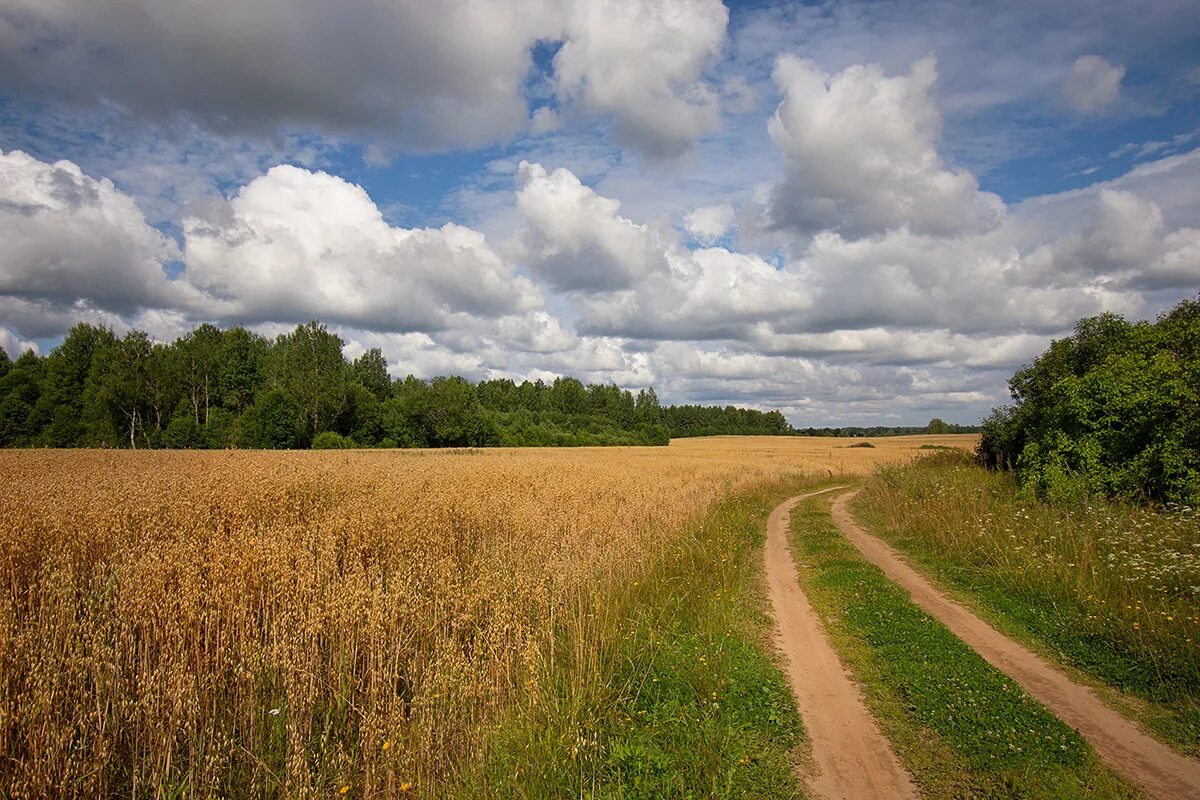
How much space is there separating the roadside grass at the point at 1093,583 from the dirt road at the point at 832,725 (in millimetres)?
3015

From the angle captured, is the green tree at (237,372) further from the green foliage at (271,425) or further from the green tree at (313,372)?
the green foliage at (271,425)

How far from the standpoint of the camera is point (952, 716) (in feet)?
20.6

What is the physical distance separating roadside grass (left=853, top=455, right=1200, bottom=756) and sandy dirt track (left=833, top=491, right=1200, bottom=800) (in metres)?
0.28

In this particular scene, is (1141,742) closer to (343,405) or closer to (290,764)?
(290,764)

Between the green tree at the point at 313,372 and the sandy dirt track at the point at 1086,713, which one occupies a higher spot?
the green tree at the point at 313,372

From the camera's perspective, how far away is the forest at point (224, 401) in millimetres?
67562

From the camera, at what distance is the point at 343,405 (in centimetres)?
7438

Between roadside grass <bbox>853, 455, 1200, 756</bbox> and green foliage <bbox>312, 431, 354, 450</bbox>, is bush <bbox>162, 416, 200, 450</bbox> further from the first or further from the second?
roadside grass <bbox>853, 455, 1200, 756</bbox>

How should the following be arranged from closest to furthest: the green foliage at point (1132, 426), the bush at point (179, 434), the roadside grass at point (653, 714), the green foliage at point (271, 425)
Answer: the roadside grass at point (653, 714), the green foliage at point (1132, 426), the bush at point (179, 434), the green foliage at point (271, 425)

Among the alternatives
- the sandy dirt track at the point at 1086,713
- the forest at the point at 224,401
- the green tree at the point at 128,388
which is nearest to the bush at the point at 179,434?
the forest at the point at 224,401

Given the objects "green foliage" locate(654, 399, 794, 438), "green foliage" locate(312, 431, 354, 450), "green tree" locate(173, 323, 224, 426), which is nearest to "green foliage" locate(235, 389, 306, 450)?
"green foliage" locate(312, 431, 354, 450)

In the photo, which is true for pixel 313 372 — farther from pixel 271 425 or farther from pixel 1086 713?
pixel 1086 713

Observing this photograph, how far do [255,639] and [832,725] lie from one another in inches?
250

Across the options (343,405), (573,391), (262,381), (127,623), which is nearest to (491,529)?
(127,623)
